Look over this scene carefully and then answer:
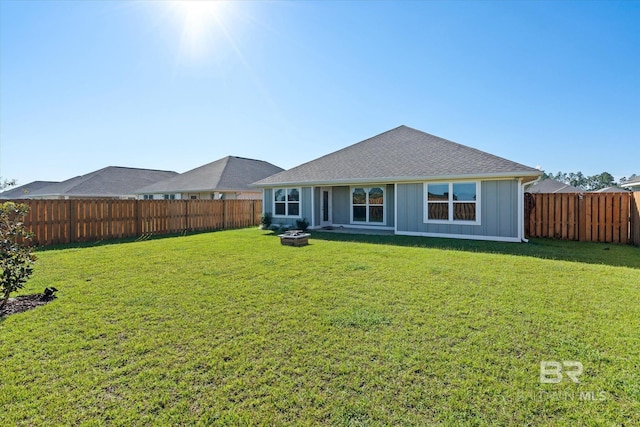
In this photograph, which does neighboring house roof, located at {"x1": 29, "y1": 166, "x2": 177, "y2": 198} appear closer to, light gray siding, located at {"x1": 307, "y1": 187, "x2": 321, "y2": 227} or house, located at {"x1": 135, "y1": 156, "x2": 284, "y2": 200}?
house, located at {"x1": 135, "y1": 156, "x2": 284, "y2": 200}

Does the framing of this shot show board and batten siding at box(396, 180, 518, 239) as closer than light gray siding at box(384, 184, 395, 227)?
Yes

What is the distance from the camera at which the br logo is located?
8.59 ft

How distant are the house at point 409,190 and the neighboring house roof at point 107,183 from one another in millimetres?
18501

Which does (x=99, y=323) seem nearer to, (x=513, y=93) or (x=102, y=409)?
Result: (x=102, y=409)

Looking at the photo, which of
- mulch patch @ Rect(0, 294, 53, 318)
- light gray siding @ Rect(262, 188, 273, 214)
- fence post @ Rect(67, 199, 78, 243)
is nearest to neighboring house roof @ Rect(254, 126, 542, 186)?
light gray siding @ Rect(262, 188, 273, 214)

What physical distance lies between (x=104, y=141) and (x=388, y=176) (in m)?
22.6

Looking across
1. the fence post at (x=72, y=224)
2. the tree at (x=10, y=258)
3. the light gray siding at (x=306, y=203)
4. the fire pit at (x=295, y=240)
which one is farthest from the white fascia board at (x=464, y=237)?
the fence post at (x=72, y=224)

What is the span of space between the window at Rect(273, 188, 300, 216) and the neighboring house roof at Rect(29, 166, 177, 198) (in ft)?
59.5

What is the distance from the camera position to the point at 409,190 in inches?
477

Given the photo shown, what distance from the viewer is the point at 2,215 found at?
4648 mm

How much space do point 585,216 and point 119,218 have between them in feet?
60.5

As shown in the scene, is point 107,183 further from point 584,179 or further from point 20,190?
point 584,179

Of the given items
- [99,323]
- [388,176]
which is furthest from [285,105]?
[99,323]

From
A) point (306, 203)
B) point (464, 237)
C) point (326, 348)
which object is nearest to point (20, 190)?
point (306, 203)
